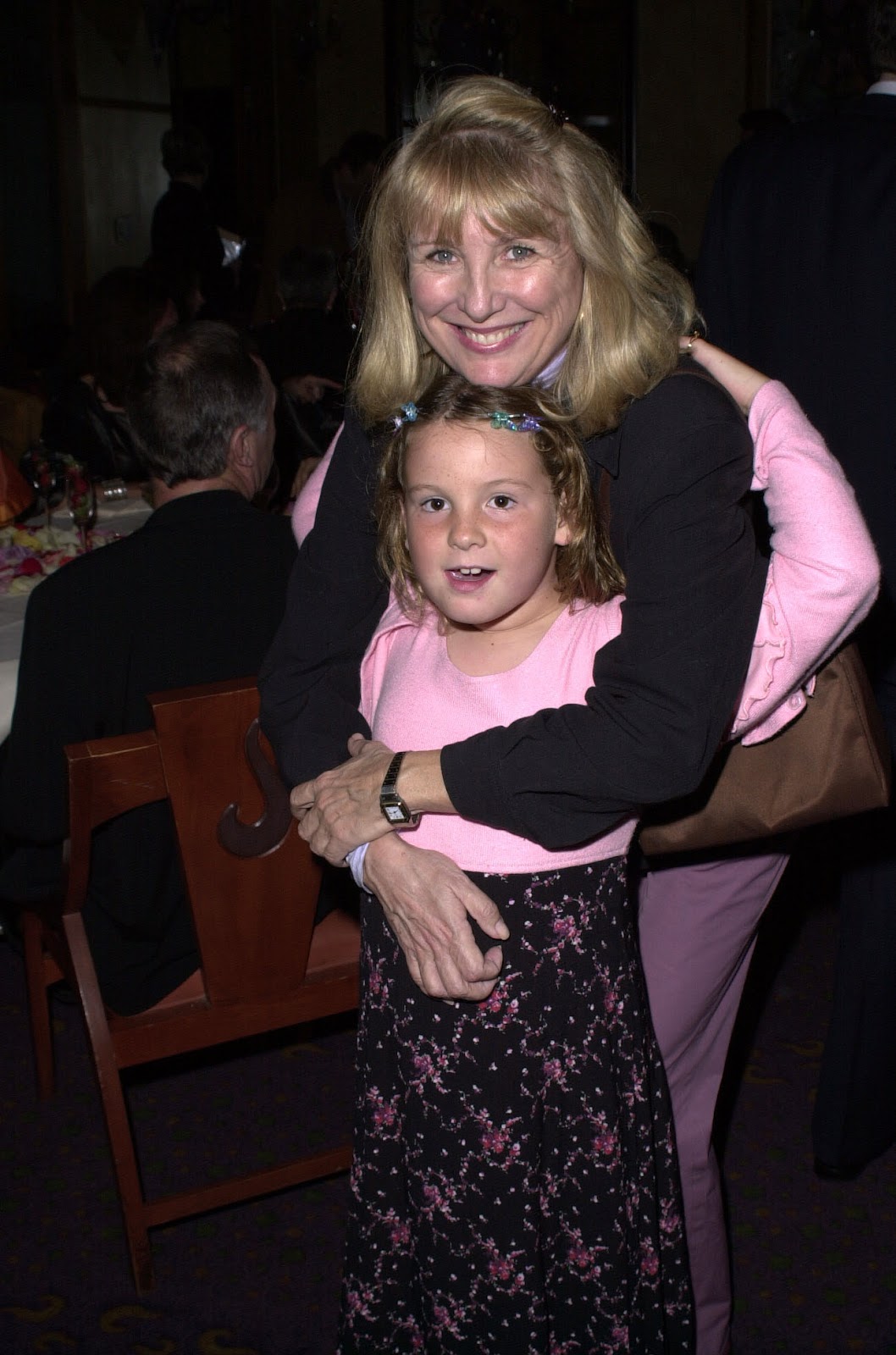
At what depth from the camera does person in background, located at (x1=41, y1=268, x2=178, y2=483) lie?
377 cm

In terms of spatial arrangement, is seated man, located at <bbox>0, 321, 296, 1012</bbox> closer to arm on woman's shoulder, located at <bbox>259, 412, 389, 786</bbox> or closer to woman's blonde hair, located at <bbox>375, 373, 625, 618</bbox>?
arm on woman's shoulder, located at <bbox>259, 412, 389, 786</bbox>

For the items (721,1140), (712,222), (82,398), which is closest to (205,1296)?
(721,1140)

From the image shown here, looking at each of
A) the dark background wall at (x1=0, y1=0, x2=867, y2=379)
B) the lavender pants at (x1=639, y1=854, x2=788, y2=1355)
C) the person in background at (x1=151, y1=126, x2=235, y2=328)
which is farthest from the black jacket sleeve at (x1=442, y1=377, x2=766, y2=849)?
the dark background wall at (x1=0, y1=0, x2=867, y2=379)

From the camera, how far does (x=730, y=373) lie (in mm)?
1369

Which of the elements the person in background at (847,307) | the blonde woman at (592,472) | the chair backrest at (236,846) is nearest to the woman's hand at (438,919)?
the blonde woman at (592,472)

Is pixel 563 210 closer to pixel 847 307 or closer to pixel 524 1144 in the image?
pixel 847 307

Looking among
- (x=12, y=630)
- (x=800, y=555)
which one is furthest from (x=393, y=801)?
(x=12, y=630)

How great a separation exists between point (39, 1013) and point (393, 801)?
1.59m

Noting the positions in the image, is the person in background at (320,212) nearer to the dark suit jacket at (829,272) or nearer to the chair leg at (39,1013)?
the dark suit jacket at (829,272)

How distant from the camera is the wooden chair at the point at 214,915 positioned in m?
1.78

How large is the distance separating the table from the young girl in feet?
2.95

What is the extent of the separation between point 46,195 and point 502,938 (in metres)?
9.31

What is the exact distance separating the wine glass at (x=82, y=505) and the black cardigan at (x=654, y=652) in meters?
1.87

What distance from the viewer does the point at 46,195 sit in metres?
9.30
